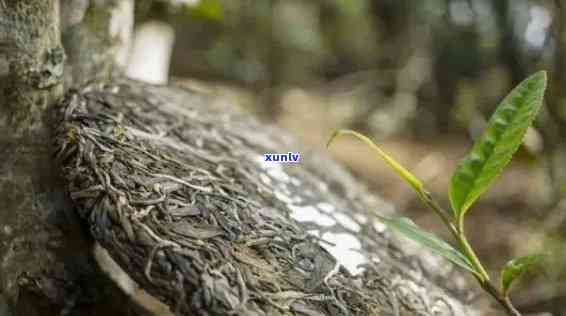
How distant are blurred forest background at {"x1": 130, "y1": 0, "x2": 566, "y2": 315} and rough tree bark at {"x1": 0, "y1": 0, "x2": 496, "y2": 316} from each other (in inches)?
35.0

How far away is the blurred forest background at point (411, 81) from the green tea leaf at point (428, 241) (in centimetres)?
103

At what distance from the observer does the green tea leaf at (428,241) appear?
0.86 metres

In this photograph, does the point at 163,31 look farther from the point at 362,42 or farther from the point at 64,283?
the point at 362,42

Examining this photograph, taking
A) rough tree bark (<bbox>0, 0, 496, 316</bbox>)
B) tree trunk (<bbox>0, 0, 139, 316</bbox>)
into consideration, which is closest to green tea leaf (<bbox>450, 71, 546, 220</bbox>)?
rough tree bark (<bbox>0, 0, 496, 316</bbox>)

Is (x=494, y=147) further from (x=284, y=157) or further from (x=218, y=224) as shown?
(x=284, y=157)

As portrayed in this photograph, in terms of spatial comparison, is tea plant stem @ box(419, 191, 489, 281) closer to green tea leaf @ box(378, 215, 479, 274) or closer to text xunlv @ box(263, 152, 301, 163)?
green tea leaf @ box(378, 215, 479, 274)

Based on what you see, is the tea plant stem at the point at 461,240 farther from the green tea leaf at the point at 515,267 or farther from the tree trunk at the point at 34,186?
the tree trunk at the point at 34,186

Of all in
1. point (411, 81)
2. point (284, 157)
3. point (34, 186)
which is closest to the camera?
point (34, 186)

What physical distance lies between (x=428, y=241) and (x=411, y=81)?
248 cm

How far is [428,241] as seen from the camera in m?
0.87

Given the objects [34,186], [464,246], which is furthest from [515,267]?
[34,186]

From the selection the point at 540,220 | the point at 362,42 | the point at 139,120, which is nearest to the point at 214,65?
the point at 362,42

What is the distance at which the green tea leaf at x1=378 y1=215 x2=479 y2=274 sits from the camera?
0.86m

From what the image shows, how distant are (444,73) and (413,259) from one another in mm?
2276
